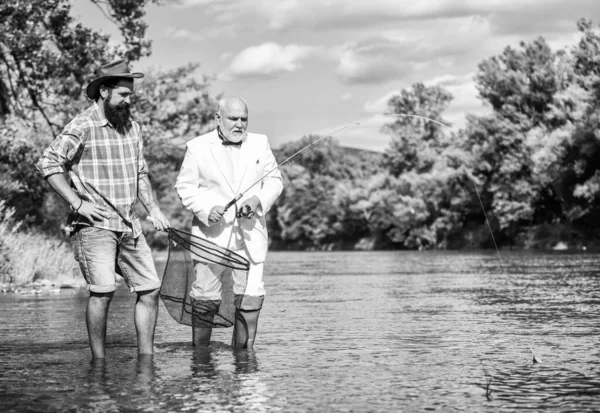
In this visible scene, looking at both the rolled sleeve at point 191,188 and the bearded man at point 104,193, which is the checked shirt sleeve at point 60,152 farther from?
the rolled sleeve at point 191,188

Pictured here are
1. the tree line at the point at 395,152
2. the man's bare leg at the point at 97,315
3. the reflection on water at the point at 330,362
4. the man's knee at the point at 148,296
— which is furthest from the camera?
the tree line at the point at 395,152

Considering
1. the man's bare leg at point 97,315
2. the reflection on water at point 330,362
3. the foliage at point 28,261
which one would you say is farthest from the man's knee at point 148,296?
the foliage at point 28,261

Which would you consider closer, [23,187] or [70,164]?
[70,164]

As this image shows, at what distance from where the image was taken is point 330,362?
8.20 m

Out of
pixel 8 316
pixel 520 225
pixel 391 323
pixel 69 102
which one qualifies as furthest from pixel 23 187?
pixel 520 225

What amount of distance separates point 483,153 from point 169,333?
63.1 meters

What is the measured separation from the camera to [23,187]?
26859mm

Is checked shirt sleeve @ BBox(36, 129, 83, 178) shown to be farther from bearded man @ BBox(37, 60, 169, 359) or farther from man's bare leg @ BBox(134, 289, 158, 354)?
man's bare leg @ BBox(134, 289, 158, 354)

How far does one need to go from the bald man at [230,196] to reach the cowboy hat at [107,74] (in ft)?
3.04

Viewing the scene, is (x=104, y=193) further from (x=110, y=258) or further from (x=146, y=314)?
(x=146, y=314)

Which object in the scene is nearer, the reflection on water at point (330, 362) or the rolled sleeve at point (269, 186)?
the reflection on water at point (330, 362)

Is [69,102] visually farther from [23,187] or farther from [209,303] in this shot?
[209,303]

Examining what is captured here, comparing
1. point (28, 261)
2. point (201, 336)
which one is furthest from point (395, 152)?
point (201, 336)

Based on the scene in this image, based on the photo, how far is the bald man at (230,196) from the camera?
884 centimetres
